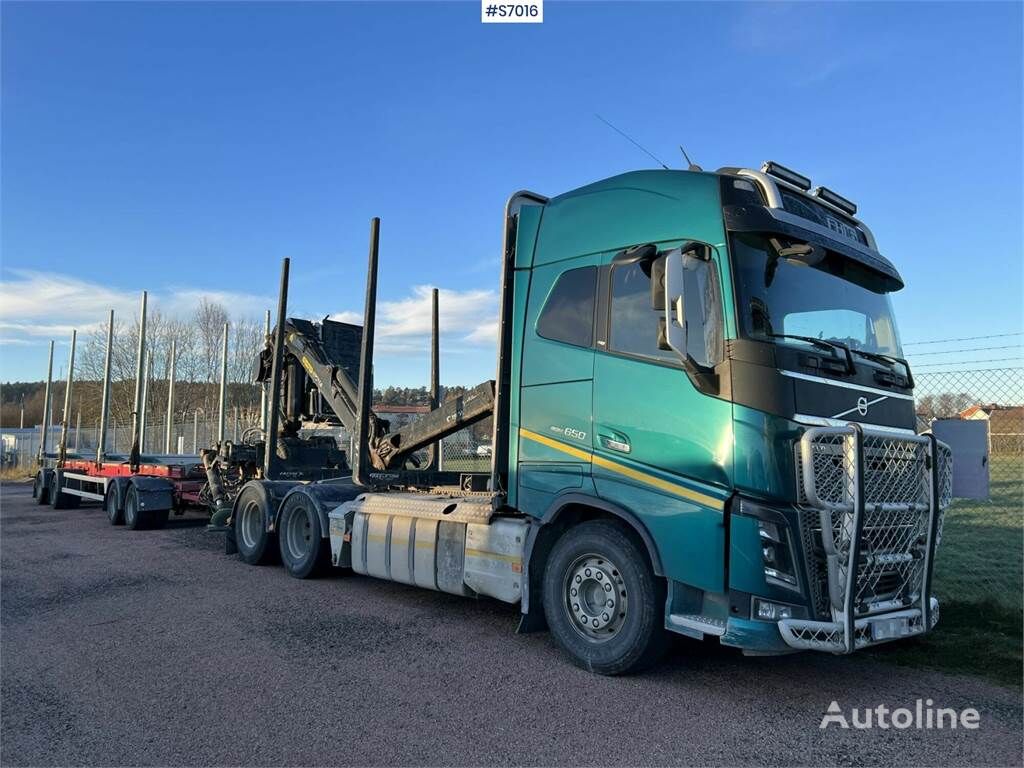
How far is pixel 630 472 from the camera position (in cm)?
505

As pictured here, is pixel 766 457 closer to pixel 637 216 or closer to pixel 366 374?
pixel 637 216

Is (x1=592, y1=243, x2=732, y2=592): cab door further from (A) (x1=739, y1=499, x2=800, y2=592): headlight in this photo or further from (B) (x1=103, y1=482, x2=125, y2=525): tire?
(B) (x1=103, y1=482, x2=125, y2=525): tire

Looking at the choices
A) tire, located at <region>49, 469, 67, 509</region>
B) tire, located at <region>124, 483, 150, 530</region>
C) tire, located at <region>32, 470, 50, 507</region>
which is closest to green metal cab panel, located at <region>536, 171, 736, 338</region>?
tire, located at <region>124, 483, 150, 530</region>

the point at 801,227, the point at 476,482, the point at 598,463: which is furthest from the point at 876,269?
the point at 476,482

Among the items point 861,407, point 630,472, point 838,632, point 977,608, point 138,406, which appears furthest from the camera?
point 138,406

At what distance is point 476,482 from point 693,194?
5.30 m

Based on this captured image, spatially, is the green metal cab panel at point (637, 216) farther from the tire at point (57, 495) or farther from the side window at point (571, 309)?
the tire at point (57, 495)

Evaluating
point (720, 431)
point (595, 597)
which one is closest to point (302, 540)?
point (595, 597)

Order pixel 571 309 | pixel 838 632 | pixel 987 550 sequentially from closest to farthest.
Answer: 1. pixel 838 632
2. pixel 571 309
3. pixel 987 550

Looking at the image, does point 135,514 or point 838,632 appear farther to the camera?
point 135,514

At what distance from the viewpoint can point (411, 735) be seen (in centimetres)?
409

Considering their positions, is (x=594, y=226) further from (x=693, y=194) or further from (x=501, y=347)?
(x=501, y=347)

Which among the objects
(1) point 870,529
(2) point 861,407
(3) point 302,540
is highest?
(2) point 861,407

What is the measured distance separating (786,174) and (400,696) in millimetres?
4569
